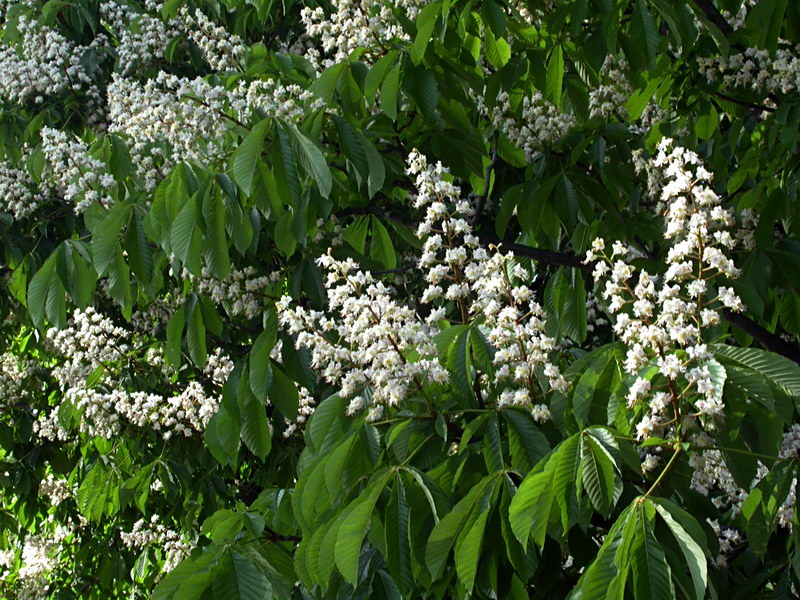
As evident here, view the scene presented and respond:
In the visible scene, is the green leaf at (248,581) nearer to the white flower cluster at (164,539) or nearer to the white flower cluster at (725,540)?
the white flower cluster at (725,540)

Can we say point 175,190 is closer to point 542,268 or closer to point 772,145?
point 772,145

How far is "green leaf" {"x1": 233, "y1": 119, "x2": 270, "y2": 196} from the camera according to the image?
8.10ft

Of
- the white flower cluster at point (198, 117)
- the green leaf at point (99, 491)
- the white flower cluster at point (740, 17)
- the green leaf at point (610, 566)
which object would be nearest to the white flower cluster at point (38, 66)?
the green leaf at point (99, 491)

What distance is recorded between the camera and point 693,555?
55.2 inches

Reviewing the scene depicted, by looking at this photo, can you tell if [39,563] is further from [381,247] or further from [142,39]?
[381,247]

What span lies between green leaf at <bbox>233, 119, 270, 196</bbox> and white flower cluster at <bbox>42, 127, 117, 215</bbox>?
3.03 feet

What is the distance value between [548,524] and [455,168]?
1474mm

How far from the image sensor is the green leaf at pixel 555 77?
2742mm

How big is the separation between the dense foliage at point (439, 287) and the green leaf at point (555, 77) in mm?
A: 11

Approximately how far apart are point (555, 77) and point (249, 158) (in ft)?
2.80

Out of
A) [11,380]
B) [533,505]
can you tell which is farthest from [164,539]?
[533,505]

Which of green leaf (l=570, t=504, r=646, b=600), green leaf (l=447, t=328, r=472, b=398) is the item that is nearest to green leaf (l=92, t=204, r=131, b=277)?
green leaf (l=447, t=328, r=472, b=398)

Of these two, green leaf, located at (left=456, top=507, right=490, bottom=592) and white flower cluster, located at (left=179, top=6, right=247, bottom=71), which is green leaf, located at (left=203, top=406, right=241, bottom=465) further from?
white flower cluster, located at (left=179, top=6, right=247, bottom=71)

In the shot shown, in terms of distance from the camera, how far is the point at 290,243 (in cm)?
286
